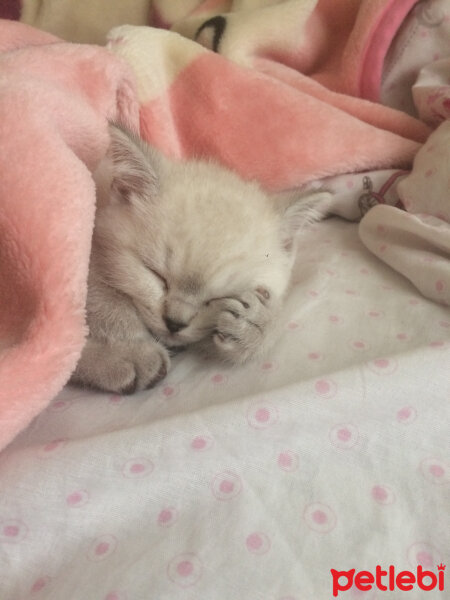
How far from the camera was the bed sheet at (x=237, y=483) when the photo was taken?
469 millimetres

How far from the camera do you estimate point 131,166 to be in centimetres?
81

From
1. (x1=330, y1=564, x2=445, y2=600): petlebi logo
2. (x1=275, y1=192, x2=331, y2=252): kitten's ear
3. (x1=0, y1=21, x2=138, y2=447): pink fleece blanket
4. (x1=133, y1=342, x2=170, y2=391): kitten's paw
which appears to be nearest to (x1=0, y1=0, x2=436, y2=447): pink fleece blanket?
(x1=0, y1=21, x2=138, y2=447): pink fleece blanket

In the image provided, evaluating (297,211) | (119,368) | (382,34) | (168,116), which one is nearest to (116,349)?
(119,368)

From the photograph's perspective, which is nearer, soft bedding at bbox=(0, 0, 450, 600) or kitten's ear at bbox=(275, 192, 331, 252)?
soft bedding at bbox=(0, 0, 450, 600)

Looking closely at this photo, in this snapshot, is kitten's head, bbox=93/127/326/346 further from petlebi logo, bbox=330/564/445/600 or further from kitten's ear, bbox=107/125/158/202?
petlebi logo, bbox=330/564/445/600

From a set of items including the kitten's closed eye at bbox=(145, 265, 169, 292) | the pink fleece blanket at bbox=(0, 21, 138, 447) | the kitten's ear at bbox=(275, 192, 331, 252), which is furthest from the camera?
the kitten's ear at bbox=(275, 192, 331, 252)

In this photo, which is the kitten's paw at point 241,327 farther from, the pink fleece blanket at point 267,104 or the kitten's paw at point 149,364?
the pink fleece blanket at point 267,104

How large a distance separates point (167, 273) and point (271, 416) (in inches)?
10.6

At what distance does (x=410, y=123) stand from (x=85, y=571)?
106 cm

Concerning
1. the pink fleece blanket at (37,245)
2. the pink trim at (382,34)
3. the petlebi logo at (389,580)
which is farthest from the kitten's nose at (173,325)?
the pink trim at (382,34)

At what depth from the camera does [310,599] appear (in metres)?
0.45

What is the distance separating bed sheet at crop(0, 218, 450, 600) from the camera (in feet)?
1.54

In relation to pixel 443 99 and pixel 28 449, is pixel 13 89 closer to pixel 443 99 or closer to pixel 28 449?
pixel 28 449

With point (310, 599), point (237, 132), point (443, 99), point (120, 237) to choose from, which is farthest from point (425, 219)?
point (310, 599)
